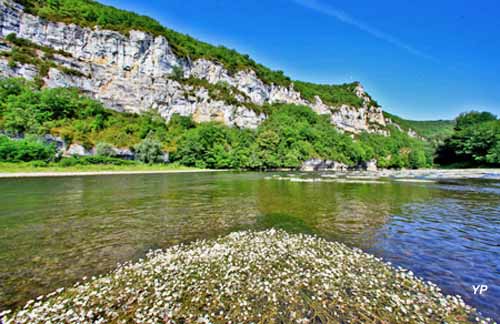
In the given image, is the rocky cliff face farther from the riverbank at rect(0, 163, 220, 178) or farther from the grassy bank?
the riverbank at rect(0, 163, 220, 178)

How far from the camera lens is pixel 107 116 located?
8081cm

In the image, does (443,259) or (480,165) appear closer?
(443,259)

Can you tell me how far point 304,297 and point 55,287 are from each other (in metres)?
6.01

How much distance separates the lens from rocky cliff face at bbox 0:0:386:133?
8319 centimetres

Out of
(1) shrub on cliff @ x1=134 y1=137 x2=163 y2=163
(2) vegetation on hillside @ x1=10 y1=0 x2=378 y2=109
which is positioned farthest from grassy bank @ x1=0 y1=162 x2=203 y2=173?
(2) vegetation on hillside @ x1=10 y1=0 x2=378 y2=109

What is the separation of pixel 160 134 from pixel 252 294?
82971mm

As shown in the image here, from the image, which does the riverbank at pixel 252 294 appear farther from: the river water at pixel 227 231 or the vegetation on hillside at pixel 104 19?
the vegetation on hillside at pixel 104 19

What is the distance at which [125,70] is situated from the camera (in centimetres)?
9469

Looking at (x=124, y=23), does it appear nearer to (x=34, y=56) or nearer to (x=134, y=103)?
(x=34, y=56)

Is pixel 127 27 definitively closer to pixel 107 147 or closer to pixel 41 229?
pixel 107 147

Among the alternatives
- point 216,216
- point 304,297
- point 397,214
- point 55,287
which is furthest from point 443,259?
point 55,287

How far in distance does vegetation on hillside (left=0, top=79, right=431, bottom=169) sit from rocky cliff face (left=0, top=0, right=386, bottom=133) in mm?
6940

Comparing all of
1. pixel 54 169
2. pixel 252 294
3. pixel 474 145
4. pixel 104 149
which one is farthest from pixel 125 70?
pixel 474 145

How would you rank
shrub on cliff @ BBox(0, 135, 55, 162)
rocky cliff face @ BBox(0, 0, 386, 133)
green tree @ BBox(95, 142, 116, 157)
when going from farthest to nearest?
rocky cliff face @ BBox(0, 0, 386, 133)
green tree @ BBox(95, 142, 116, 157)
shrub on cliff @ BBox(0, 135, 55, 162)
